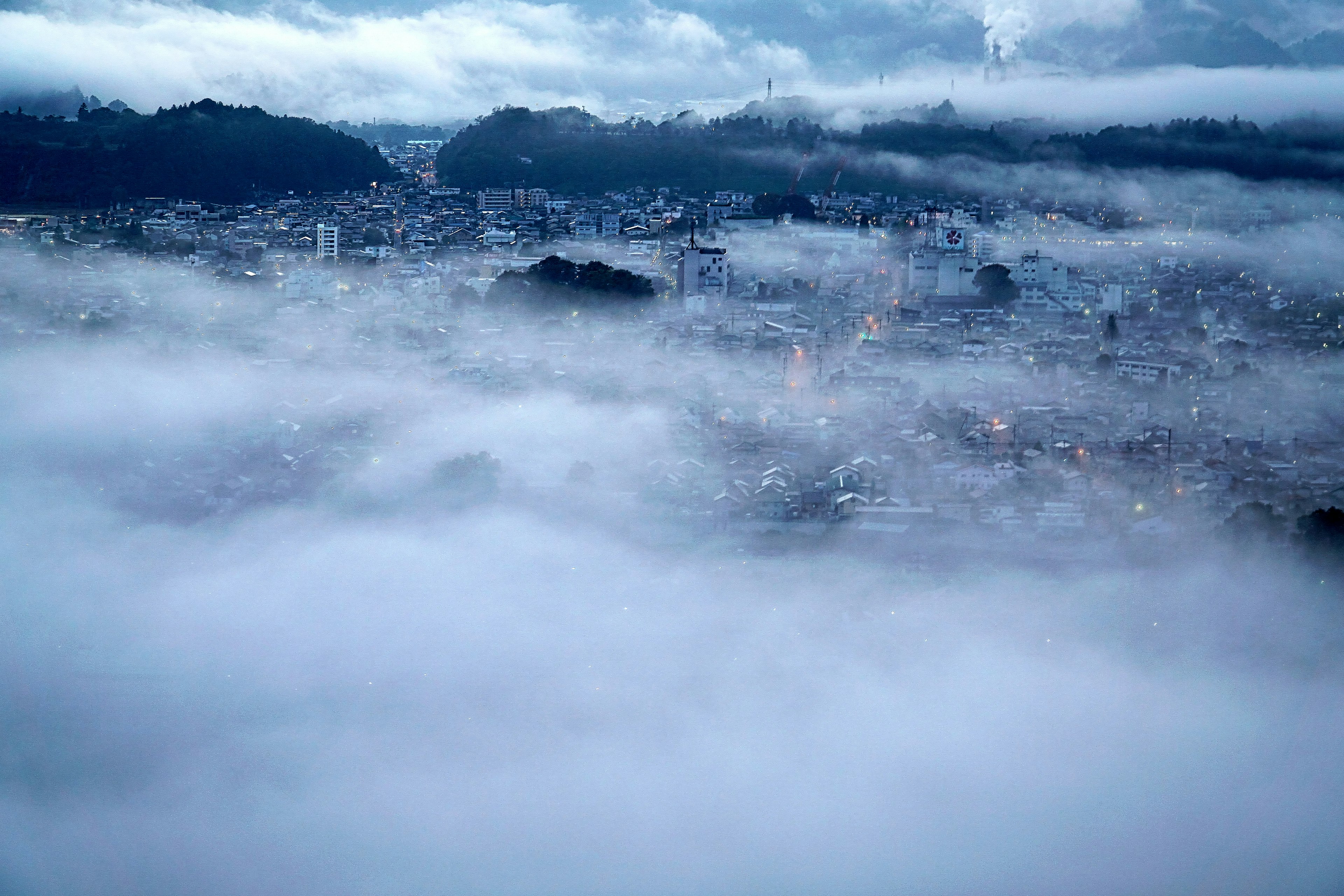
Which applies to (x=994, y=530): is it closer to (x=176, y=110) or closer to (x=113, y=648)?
(x=113, y=648)

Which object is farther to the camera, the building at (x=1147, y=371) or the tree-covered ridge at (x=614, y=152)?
the tree-covered ridge at (x=614, y=152)

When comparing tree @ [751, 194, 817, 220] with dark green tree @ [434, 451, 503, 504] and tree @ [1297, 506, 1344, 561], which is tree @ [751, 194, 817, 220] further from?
tree @ [1297, 506, 1344, 561]

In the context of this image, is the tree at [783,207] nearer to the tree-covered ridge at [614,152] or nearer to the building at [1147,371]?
the tree-covered ridge at [614,152]

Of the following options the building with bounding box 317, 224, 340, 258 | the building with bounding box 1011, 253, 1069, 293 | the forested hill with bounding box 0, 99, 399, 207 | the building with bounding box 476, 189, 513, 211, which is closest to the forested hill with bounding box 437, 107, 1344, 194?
the building with bounding box 476, 189, 513, 211

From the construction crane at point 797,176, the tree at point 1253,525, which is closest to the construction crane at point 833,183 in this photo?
the construction crane at point 797,176

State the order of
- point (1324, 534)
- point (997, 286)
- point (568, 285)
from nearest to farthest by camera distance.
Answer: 1. point (1324, 534)
2. point (568, 285)
3. point (997, 286)

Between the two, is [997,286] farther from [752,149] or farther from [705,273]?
[752,149]

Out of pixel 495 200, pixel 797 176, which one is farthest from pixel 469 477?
pixel 797 176
